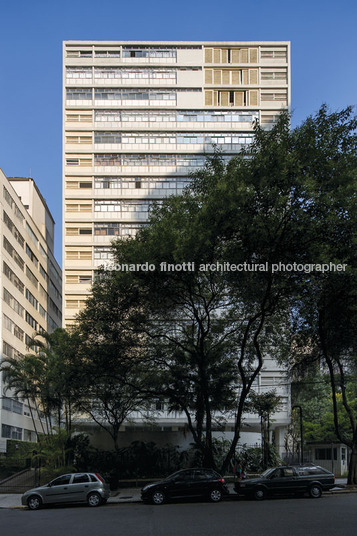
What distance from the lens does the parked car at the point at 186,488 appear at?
1078 inches

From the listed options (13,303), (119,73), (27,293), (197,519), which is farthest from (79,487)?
(119,73)

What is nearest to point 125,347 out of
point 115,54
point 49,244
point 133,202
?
point 133,202

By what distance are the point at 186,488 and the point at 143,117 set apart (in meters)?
52.0

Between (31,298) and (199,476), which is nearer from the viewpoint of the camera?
(199,476)

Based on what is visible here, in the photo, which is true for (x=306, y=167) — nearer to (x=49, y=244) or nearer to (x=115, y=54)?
(x=115, y=54)

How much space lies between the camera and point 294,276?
27.4 meters

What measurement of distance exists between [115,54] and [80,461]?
160 ft

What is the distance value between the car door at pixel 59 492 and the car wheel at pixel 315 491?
10425 mm

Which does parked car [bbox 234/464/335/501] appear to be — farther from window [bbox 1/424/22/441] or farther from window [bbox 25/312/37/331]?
window [bbox 25/312/37/331]

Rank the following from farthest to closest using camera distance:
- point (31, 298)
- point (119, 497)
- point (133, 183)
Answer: point (31, 298) → point (133, 183) → point (119, 497)


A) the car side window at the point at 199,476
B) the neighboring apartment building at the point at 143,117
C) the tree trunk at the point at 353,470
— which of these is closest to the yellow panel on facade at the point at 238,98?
the neighboring apartment building at the point at 143,117

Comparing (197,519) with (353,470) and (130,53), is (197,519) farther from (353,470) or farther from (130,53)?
(130,53)

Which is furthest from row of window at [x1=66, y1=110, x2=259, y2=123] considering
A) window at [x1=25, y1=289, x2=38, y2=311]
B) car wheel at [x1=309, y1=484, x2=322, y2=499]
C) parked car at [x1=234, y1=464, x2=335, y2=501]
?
car wheel at [x1=309, y1=484, x2=322, y2=499]

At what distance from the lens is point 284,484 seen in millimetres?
28500
